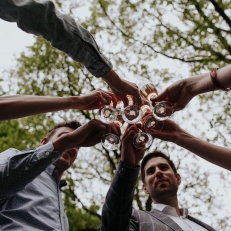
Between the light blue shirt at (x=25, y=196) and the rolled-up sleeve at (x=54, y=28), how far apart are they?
732mm

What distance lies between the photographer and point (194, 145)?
329 centimetres

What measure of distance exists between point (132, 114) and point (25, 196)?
3.58 feet

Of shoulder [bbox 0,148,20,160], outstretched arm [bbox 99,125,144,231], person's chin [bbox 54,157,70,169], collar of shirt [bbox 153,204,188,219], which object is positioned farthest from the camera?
collar of shirt [bbox 153,204,188,219]

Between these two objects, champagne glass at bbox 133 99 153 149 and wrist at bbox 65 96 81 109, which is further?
champagne glass at bbox 133 99 153 149

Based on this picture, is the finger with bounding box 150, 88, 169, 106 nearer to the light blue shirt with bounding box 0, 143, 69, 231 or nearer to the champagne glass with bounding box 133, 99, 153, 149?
the champagne glass with bounding box 133, 99, 153, 149

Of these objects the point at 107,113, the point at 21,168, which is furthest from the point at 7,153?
the point at 107,113

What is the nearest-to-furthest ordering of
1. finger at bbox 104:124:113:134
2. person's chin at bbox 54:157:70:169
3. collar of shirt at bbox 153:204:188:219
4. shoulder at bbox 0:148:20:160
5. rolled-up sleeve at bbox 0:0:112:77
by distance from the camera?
rolled-up sleeve at bbox 0:0:112:77, shoulder at bbox 0:148:20:160, finger at bbox 104:124:113:134, person's chin at bbox 54:157:70:169, collar of shirt at bbox 153:204:188:219

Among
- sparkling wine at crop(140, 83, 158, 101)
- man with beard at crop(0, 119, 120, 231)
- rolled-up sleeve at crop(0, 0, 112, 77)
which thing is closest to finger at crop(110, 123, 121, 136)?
man with beard at crop(0, 119, 120, 231)

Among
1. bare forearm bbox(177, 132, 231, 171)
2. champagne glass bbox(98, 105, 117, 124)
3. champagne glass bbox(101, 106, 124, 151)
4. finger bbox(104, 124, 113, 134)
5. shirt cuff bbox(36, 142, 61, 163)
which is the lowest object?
shirt cuff bbox(36, 142, 61, 163)

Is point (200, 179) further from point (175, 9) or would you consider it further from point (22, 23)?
point (22, 23)

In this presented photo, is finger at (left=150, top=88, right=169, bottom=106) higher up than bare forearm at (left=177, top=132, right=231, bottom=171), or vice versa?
finger at (left=150, top=88, right=169, bottom=106)

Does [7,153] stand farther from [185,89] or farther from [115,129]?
[185,89]

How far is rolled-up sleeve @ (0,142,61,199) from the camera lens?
238 cm

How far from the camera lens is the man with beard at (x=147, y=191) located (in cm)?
319
